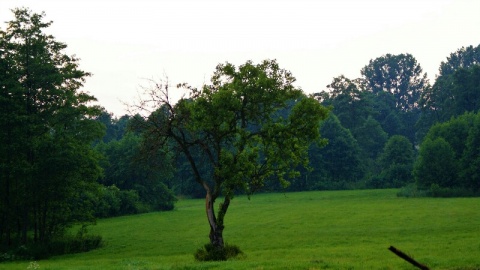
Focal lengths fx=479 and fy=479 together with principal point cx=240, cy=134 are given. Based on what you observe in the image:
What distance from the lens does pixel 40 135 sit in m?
→ 42.0

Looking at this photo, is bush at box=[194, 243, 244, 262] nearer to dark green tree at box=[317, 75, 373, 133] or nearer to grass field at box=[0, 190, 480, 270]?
grass field at box=[0, 190, 480, 270]

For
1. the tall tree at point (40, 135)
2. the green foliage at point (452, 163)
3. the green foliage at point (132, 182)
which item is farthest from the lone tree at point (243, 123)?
the green foliage at point (452, 163)

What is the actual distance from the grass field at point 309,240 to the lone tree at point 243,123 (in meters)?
4.67

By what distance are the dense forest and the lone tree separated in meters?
1.19

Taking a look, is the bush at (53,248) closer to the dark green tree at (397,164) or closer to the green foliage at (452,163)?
the green foliage at (452,163)

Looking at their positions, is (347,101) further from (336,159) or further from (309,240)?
(309,240)

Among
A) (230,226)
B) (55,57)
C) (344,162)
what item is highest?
(55,57)

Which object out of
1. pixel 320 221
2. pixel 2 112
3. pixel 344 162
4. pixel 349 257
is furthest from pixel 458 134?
pixel 2 112

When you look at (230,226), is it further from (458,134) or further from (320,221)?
(458,134)

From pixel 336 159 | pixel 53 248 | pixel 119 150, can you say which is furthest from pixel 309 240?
pixel 336 159

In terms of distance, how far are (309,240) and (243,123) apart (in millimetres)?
13111

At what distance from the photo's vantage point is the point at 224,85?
90.5 feet

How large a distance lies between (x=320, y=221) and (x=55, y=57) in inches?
1199

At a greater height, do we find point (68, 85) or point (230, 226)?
point (68, 85)
